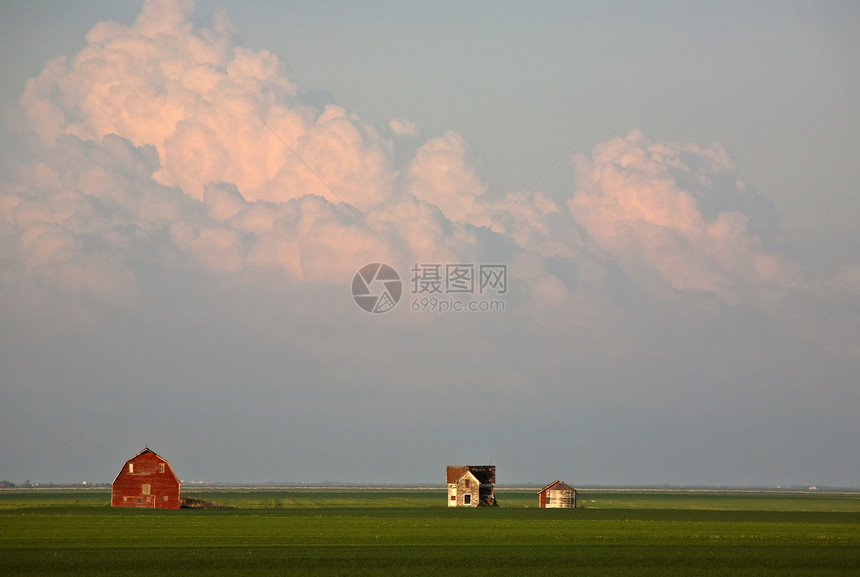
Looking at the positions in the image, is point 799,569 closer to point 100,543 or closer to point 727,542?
point 727,542

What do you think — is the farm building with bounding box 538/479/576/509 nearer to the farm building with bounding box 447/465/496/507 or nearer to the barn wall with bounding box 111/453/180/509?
the farm building with bounding box 447/465/496/507

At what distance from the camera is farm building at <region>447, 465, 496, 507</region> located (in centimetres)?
12356

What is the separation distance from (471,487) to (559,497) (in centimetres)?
1125

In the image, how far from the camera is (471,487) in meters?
124

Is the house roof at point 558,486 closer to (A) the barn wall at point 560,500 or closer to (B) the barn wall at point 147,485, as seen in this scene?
(A) the barn wall at point 560,500

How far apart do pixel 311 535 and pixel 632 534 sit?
923 inches

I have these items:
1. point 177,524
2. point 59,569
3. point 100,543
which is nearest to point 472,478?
point 177,524

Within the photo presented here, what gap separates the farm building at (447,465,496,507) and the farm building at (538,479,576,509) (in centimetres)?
709

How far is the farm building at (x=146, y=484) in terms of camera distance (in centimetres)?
10912

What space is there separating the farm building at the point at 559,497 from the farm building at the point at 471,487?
7091 mm

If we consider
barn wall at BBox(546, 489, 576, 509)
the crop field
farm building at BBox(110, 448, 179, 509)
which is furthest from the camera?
barn wall at BBox(546, 489, 576, 509)

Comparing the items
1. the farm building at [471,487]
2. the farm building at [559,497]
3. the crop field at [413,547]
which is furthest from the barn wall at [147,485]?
the farm building at [559,497]

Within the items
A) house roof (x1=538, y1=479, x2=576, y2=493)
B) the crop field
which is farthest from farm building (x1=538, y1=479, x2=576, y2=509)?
the crop field

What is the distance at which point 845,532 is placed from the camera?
249 ft
